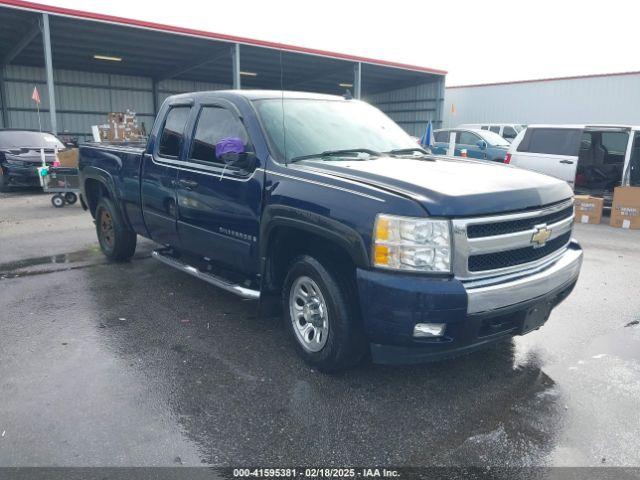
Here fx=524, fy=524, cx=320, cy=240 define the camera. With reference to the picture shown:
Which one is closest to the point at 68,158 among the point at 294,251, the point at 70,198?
the point at 70,198

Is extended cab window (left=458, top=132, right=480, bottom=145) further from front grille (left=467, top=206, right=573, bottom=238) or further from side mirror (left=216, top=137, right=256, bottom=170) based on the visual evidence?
side mirror (left=216, top=137, right=256, bottom=170)

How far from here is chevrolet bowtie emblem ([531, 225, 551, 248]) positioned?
3350 mm

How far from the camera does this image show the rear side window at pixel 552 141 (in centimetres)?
1089

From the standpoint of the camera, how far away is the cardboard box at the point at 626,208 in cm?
984

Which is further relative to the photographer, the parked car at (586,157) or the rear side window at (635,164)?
the parked car at (586,157)

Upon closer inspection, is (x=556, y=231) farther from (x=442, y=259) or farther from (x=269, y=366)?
(x=269, y=366)

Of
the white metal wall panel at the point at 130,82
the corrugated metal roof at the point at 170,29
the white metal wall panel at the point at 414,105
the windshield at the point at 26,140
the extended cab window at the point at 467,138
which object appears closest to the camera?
the windshield at the point at 26,140

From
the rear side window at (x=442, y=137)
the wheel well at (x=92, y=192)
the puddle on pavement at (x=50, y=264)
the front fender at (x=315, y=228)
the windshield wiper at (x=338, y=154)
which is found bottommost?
the puddle on pavement at (x=50, y=264)

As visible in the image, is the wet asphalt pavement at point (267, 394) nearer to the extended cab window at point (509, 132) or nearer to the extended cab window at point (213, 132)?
the extended cab window at point (213, 132)

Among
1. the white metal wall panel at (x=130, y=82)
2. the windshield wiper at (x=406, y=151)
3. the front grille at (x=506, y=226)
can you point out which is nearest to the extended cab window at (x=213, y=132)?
the windshield wiper at (x=406, y=151)

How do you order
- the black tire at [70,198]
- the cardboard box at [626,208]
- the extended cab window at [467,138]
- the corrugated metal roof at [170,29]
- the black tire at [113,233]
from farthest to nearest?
1. the extended cab window at [467,138]
2. the corrugated metal roof at [170,29]
3. the black tire at [70,198]
4. the cardboard box at [626,208]
5. the black tire at [113,233]

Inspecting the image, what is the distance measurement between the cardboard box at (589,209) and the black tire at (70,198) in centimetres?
1095

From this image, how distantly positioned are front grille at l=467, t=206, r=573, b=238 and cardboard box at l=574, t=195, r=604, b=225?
7710mm

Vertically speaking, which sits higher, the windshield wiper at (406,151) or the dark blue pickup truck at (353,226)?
the windshield wiper at (406,151)
